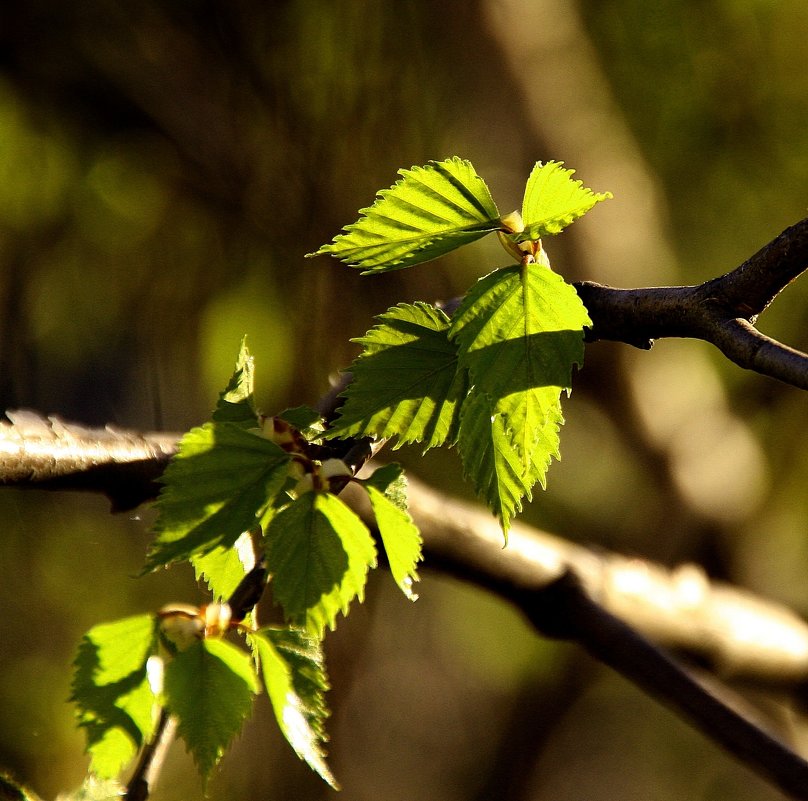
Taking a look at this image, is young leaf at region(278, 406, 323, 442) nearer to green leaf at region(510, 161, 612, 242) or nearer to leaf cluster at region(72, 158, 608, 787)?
leaf cluster at region(72, 158, 608, 787)

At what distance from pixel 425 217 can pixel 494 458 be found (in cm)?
11

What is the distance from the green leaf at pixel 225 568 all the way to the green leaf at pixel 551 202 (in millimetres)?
210

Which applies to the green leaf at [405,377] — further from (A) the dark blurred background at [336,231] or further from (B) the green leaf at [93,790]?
(A) the dark blurred background at [336,231]

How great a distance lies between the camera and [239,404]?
41 centimetres

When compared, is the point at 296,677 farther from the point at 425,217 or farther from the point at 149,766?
the point at 425,217

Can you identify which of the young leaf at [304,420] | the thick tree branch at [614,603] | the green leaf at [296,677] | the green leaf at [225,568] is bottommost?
the thick tree branch at [614,603]

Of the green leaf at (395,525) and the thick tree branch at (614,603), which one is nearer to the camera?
the green leaf at (395,525)

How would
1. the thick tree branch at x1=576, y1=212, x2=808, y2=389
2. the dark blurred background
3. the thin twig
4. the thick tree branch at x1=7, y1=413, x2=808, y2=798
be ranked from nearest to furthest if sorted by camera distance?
the thick tree branch at x1=576, y1=212, x2=808, y2=389 < the thin twig < the thick tree branch at x1=7, y1=413, x2=808, y2=798 < the dark blurred background

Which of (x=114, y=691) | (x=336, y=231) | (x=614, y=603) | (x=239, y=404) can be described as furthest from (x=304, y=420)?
(x=336, y=231)

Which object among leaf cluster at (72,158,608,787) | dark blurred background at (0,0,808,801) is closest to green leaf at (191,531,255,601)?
leaf cluster at (72,158,608,787)

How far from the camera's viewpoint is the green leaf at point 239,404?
409 millimetres

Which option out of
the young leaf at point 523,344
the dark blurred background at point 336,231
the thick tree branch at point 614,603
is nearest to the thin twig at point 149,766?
the thick tree branch at point 614,603

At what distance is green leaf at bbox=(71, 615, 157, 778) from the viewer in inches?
15.3

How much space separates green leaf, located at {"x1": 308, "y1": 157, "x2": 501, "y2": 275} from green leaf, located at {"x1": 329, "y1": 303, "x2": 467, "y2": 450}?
0.03 meters
